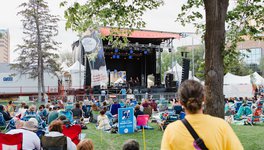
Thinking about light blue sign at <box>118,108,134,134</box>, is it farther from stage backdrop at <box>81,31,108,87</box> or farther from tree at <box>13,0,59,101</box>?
tree at <box>13,0,59,101</box>

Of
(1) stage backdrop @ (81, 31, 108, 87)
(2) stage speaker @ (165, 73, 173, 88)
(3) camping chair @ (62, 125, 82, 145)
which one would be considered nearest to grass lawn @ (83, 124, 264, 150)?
(3) camping chair @ (62, 125, 82, 145)

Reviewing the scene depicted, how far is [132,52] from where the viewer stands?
34.5 meters

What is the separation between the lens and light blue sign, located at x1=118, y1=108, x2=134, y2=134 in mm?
11820

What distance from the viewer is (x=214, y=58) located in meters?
4.97

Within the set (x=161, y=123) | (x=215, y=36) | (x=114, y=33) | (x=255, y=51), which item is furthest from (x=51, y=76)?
(x=255, y=51)

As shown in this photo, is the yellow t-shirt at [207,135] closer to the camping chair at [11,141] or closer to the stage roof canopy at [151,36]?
the camping chair at [11,141]

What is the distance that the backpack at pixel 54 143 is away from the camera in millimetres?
5273

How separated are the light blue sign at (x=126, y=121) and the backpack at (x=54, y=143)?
254 inches

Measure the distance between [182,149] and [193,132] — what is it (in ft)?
0.41

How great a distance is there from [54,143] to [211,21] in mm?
3065

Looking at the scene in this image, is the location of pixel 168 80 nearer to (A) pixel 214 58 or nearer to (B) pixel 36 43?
(B) pixel 36 43

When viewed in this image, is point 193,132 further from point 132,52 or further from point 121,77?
point 121,77

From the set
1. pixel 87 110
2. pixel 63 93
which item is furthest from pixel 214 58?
pixel 63 93

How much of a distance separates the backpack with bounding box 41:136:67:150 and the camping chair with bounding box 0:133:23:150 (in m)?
0.36
